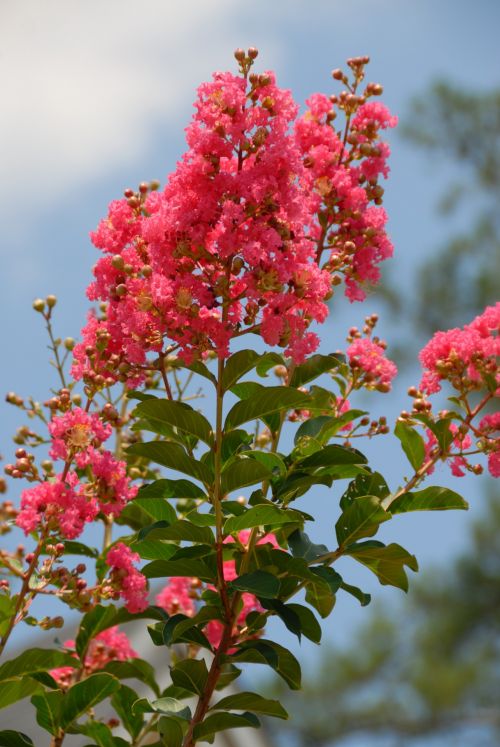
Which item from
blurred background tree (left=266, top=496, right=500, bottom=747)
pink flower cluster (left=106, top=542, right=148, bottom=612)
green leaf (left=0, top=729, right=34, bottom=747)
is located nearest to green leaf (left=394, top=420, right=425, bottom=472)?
pink flower cluster (left=106, top=542, right=148, bottom=612)

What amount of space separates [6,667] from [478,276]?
9214 millimetres

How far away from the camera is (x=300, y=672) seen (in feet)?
3.99

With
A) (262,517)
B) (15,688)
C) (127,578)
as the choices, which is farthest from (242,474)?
(15,688)

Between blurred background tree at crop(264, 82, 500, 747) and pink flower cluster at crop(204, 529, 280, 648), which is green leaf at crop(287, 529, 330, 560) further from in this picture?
blurred background tree at crop(264, 82, 500, 747)

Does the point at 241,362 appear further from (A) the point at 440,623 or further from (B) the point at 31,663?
(A) the point at 440,623

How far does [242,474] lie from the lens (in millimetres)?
1120

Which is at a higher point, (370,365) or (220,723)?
(370,365)

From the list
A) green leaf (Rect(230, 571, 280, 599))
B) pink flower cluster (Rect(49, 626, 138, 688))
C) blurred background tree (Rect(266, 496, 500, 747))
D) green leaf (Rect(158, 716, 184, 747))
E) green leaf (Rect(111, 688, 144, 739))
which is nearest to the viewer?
green leaf (Rect(230, 571, 280, 599))

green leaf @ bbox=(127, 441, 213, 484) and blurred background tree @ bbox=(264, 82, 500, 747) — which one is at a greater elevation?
blurred background tree @ bbox=(264, 82, 500, 747)

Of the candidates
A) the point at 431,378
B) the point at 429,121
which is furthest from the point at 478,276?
the point at 431,378

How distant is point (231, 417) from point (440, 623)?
374 inches

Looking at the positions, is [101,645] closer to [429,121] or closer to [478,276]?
[478,276]

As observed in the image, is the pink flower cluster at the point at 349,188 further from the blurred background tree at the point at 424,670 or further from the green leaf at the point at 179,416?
the blurred background tree at the point at 424,670

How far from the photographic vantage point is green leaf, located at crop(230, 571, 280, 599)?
3.44 ft
